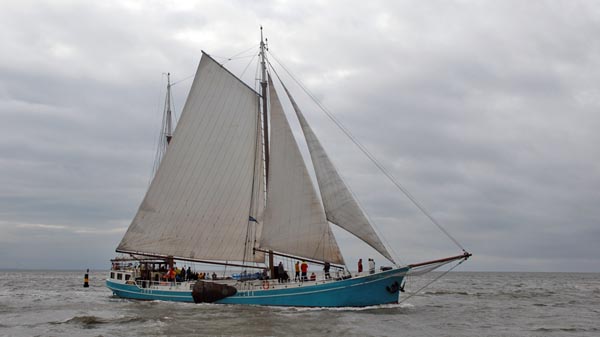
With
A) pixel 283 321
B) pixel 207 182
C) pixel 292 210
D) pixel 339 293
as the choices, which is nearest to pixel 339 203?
pixel 292 210

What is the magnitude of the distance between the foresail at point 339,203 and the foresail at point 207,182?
632cm

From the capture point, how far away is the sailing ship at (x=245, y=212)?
109 feet

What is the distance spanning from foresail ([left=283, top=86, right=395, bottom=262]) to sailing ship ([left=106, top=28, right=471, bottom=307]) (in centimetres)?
6

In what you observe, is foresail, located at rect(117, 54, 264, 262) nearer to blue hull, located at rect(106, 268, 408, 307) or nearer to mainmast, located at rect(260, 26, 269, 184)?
mainmast, located at rect(260, 26, 269, 184)

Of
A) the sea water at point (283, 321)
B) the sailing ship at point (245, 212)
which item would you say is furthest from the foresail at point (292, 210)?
the sea water at point (283, 321)

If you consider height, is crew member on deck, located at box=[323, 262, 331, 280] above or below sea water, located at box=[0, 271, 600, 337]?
above

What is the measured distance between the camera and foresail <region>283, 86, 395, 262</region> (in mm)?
32344

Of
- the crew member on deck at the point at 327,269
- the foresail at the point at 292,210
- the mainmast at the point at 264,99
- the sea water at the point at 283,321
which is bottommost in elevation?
the sea water at the point at 283,321

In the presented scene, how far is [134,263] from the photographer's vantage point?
49812 millimetres

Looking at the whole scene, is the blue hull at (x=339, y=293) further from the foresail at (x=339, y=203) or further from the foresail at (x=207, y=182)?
the foresail at (x=207, y=182)

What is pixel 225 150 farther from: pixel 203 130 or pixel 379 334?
pixel 379 334

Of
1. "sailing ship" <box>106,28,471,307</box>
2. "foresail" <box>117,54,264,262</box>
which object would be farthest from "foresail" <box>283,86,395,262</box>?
"foresail" <box>117,54,264,262</box>

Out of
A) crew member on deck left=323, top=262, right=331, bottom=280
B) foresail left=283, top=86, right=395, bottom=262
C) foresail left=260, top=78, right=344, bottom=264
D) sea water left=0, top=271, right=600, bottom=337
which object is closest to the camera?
sea water left=0, top=271, right=600, bottom=337

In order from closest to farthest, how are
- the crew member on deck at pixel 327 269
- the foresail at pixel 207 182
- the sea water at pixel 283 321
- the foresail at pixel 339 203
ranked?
the sea water at pixel 283 321, the foresail at pixel 339 203, the crew member on deck at pixel 327 269, the foresail at pixel 207 182
